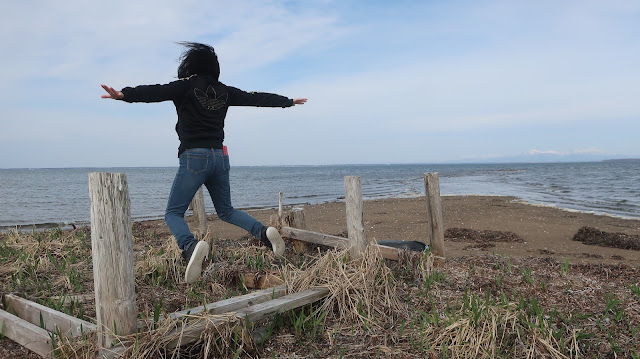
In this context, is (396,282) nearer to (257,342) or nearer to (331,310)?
(331,310)

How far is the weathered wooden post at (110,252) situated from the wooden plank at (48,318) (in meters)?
0.26

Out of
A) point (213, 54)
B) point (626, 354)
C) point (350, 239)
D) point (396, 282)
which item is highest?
point (213, 54)

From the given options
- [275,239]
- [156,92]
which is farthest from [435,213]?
[156,92]

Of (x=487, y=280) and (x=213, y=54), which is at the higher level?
(x=213, y=54)

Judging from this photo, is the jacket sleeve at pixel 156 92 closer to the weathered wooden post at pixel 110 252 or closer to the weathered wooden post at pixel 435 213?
the weathered wooden post at pixel 110 252

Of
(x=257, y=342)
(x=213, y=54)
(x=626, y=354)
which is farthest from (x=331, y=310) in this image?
(x=213, y=54)

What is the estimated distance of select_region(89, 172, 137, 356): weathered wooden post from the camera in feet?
9.52

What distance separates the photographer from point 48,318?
11.9 ft

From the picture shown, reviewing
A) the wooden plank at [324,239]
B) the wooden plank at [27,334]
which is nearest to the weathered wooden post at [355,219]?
the wooden plank at [324,239]

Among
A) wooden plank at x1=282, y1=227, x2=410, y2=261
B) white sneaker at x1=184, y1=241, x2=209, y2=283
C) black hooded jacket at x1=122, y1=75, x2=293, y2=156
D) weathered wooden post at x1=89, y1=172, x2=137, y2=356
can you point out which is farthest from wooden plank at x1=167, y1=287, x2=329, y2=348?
black hooded jacket at x1=122, y1=75, x2=293, y2=156

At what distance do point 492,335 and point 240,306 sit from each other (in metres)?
2.07

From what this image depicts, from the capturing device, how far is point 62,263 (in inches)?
232

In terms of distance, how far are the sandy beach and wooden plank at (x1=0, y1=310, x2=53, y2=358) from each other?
14.3 ft

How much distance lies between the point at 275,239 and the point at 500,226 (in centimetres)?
850
